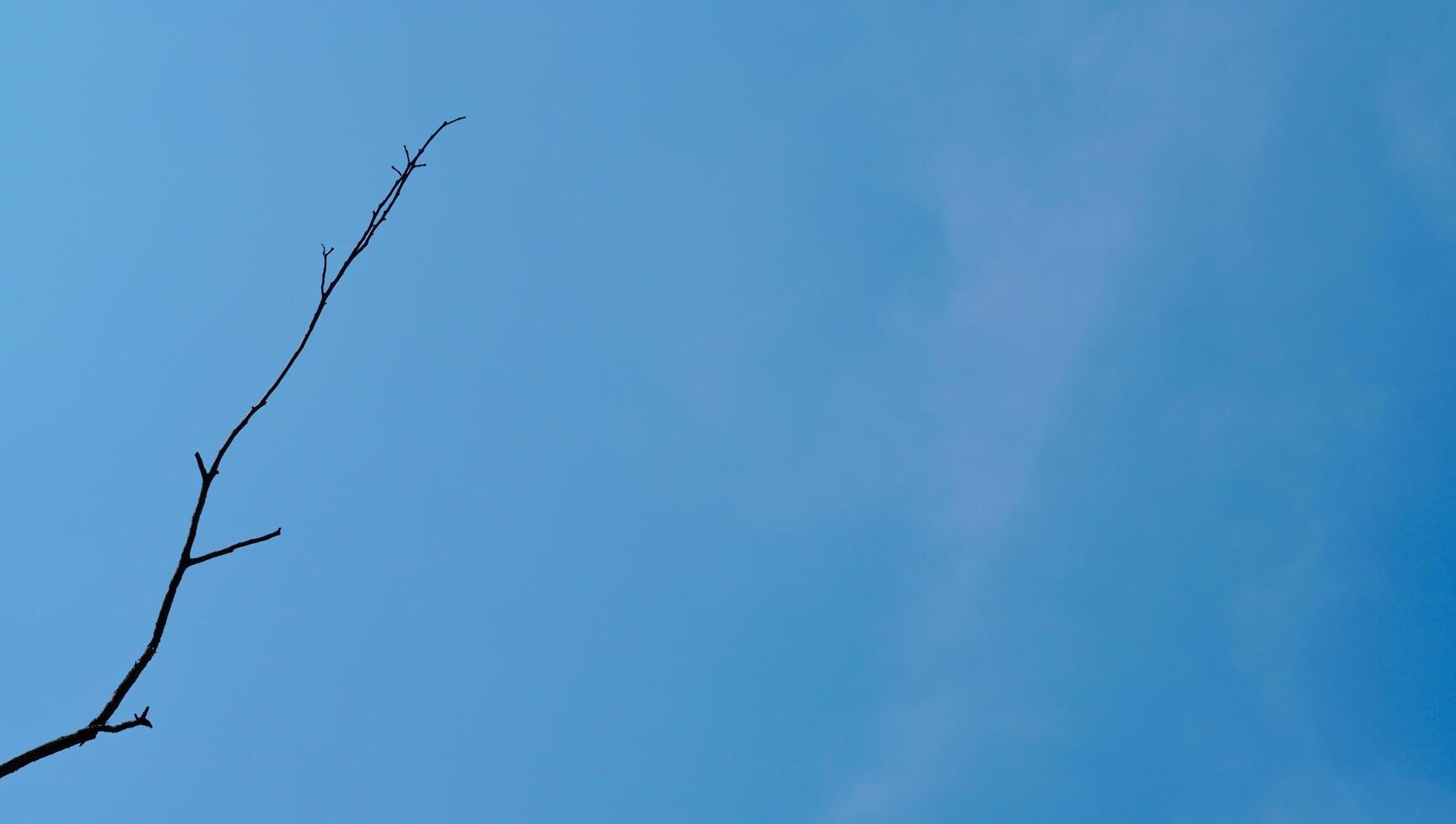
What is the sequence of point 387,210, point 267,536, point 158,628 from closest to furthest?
point 158,628 → point 267,536 → point 387,210

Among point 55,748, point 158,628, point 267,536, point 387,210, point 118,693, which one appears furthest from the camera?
point 387,210

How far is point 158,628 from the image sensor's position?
Result: 280cm

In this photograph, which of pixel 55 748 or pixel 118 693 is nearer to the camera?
pixel 55 748

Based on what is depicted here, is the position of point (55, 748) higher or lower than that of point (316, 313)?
lower

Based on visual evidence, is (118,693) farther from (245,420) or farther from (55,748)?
(245,420)

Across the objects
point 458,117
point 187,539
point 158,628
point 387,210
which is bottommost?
point 158,628

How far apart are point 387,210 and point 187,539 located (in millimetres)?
1838

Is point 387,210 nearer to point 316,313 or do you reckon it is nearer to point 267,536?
point 316,313

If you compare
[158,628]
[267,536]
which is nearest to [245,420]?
[267,536]

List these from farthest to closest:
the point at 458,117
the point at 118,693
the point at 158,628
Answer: the point at 458,117
the point at 158,628
the point at 118,693

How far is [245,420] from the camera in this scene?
3.36 meters

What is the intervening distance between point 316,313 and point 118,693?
142 centimetres

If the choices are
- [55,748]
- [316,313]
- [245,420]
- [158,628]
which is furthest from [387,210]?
[55,748]

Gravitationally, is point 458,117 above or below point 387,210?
above
